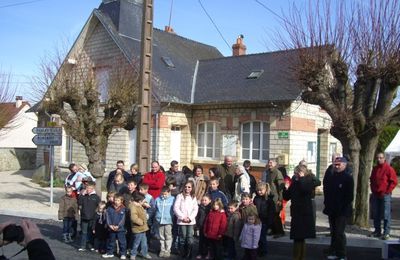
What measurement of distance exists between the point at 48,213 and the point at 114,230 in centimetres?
512

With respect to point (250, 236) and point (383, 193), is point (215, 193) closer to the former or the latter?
point (250, 236)

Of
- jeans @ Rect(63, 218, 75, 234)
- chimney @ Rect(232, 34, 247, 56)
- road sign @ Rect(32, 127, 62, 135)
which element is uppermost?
chimney @ Rect(232, 34, 247, 56)

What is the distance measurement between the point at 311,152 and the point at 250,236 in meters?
11.3

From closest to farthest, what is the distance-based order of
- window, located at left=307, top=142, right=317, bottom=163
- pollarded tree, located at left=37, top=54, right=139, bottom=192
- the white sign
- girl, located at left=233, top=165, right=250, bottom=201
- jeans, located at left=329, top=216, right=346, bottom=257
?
jeans, located at left=329, top=216, right=346, bottom=257 < girl, located at left=233, top=165, right=250, bottom=201 < pollarded tree, located at left=37, top=54, right=139, bottom=192 < window, located at left=307, top=142, right=317, bottom=163 < the white sign

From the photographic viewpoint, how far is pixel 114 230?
7.93 metres

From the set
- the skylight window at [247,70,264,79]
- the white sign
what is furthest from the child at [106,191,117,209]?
the skylight window at [247,70,264,79]

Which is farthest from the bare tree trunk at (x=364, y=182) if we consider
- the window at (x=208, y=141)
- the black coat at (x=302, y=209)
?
the window at (x=208, y=141)

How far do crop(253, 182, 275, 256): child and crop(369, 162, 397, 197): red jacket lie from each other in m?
2.54

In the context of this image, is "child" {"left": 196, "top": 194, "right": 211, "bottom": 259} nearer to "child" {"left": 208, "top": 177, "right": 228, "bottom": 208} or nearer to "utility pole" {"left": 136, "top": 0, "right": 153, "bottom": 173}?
"child" {"left": 208, "top": 177, "right": 228, "bottom": 208}

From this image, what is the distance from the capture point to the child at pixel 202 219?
26.2ft

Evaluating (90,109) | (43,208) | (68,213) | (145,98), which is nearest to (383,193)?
(145,98)

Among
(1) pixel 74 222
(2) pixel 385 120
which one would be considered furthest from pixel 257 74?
(1) pixel 74 222

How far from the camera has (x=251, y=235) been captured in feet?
24.2

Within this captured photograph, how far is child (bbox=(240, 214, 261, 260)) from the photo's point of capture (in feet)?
24.0
